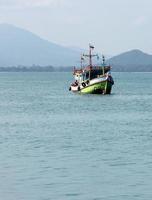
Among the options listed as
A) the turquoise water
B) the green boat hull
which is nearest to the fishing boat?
the green boat hull

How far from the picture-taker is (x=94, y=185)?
104ft

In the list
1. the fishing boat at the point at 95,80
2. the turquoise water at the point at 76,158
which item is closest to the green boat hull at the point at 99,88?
the fishing boat at the point at 95,80

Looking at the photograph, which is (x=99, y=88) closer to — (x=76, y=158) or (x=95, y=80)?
(x=95, y=80)

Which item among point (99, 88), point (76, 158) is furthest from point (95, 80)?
point (76, 158)

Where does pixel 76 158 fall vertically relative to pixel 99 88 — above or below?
above

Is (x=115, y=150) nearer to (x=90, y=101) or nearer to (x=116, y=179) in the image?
(x=116, y=179)

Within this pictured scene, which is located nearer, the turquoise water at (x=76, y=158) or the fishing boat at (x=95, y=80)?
the turquoise water at (x=76, y=158)

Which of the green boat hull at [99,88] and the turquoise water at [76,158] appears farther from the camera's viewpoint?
the green boat hull at [99,88]

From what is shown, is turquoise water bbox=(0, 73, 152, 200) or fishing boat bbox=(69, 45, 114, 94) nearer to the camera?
turquoise water bbox=(0, 73, 152, 200)

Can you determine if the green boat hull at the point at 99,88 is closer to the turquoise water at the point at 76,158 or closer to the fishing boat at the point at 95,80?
the fishing boat at the point at 95,80

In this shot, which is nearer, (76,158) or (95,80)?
(76,158)

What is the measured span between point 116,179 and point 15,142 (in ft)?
49.2

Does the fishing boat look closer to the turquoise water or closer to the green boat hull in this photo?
the green boat hull

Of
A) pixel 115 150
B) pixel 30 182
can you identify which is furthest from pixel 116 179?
pixel 115 150
